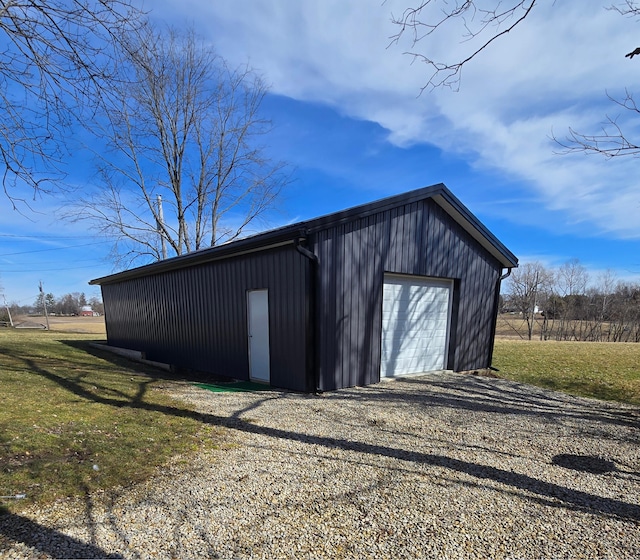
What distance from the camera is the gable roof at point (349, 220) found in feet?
18.6

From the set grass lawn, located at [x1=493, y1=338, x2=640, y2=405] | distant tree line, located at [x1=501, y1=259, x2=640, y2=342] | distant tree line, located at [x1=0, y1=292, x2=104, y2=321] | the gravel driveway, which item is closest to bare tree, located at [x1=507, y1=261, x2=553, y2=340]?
distant tree line, located at [x1=501, y1=259, x2=640, y2=342]

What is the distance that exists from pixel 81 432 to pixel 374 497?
10.4 ft

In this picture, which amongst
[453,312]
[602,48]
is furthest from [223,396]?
[602,48]

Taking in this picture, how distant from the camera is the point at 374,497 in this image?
8.61 feet

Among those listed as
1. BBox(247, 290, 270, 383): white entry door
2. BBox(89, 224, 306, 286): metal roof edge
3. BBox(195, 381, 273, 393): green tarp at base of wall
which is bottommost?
BBox(195, 381, 273, 393): green tarp at base of wall

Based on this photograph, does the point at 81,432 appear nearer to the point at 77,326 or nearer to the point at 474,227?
the point at 474,227

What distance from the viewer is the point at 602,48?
11.6ft

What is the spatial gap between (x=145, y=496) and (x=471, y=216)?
774 centimetres

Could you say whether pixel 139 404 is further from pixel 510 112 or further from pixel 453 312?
pixel 510 112

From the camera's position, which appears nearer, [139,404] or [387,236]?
[139,404]

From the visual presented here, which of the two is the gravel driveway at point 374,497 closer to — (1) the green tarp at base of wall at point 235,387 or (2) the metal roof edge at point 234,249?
(1) the green tarp at base of wall at point 235,387

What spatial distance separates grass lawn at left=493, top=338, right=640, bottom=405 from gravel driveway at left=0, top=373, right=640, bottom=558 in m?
2.26

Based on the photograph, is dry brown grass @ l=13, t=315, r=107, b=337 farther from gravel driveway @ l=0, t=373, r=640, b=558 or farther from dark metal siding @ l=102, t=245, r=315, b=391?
gravel driveway @ l=0, t=373, r=640, b=558

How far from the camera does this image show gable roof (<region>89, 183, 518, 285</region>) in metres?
5.67
